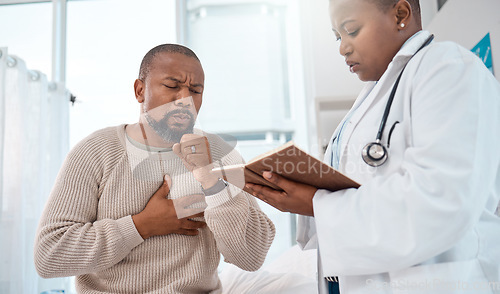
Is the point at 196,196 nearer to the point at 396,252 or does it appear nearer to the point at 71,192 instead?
the point at 71,192

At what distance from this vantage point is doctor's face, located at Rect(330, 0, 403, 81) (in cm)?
89

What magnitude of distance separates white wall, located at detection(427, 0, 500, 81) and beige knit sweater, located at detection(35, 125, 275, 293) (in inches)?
44.4

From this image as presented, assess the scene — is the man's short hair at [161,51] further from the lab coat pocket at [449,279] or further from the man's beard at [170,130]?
the lab coat pocket at [449,279]

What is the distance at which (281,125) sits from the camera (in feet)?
10.4

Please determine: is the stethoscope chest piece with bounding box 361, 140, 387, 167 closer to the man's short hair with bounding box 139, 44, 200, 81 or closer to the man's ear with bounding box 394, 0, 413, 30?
the man's ear with bounding box 394, 0, 413, 30

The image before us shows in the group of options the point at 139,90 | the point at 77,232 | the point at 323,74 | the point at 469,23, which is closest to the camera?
the point at 77,232

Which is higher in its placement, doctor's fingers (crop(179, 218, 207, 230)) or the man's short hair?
→ the man's short hair

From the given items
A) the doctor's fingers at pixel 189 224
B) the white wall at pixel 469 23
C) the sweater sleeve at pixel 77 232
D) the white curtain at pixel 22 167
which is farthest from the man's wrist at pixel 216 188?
the white curtain at pixel 22 167

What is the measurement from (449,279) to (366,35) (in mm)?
511

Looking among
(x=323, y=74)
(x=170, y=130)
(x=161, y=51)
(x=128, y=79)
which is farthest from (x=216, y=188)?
(x=128, y=79)

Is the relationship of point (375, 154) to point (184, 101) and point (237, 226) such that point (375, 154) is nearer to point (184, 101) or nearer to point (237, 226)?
point (237, 226)

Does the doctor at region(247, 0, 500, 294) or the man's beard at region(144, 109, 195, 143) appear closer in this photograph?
the doctor at region(247, 0, 500, 294)

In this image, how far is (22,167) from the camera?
243 centimetres

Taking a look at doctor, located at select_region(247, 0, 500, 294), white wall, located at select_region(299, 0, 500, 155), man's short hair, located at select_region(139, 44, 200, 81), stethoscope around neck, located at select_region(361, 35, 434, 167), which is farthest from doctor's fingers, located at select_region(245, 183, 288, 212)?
white wall, located at select_region(299, 0, 500, 155)
